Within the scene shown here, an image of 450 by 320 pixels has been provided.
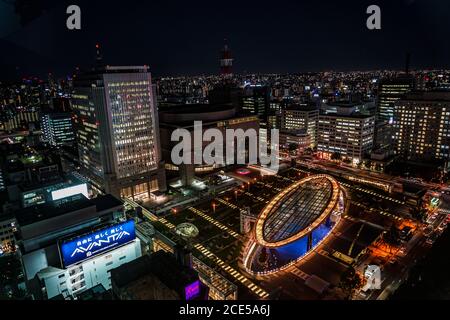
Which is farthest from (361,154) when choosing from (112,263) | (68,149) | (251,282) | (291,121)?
(68,149)

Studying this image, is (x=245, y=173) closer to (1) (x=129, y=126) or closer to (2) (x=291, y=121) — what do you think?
(1) (x=129, y=126)

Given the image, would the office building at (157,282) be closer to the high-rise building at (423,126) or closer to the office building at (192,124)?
the office building at (192,124)

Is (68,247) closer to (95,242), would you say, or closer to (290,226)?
(95,242)

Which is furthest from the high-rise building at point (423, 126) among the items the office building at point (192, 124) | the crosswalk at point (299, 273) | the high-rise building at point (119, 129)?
the high-rise building at point (119, 129)

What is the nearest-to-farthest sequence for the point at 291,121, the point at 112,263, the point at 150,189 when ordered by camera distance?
the point at 112,263, the point at 150,189, the point at 291,121

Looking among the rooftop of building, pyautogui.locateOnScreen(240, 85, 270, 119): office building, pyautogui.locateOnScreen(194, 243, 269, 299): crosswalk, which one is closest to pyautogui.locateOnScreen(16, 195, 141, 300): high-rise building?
pyautogui.locateOnScreen(194, 243, 269, 299): crosswalk
